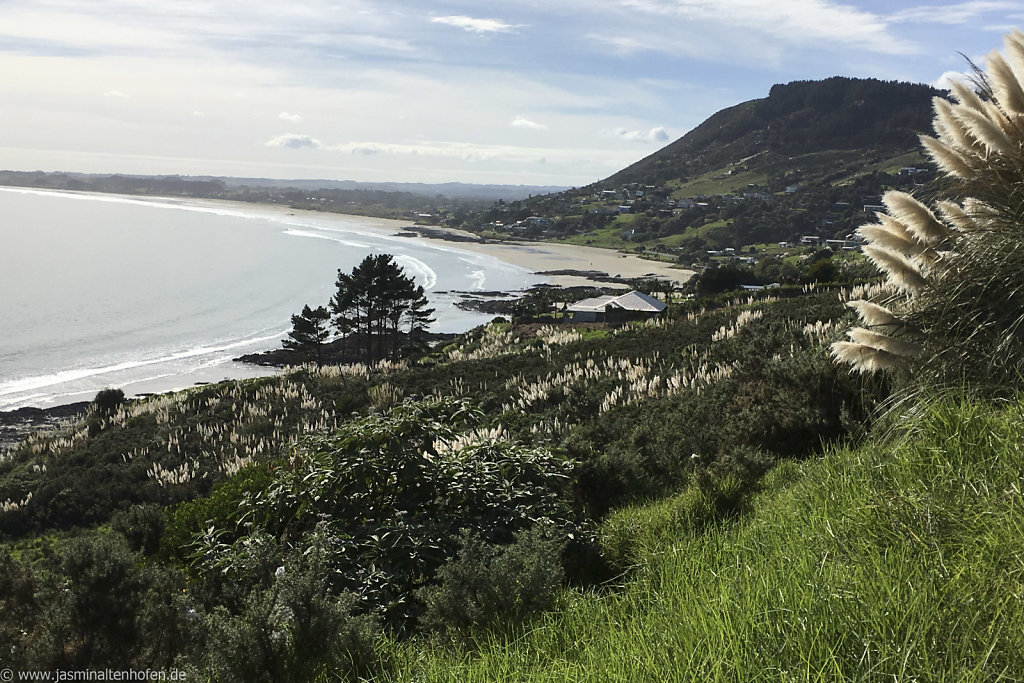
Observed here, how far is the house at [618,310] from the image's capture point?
50812 millimetres

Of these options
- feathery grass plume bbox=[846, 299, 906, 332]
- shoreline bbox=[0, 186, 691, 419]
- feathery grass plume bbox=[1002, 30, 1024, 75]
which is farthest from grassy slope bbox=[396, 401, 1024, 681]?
shoreline bbox=[0, 186, 691, 419]

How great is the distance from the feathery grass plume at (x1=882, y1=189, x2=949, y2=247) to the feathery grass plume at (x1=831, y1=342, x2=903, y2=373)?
0.97 meters

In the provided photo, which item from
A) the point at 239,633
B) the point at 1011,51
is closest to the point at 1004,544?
the point at 239,633

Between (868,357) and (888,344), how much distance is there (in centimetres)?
22

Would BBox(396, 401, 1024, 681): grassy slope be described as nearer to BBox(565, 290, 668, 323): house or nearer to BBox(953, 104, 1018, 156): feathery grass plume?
BBox(953, 104, 1018, 156): feathery grass plume

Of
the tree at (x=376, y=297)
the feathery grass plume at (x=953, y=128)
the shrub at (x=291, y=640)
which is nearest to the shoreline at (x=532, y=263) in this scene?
the tree at (x=376, y=297)

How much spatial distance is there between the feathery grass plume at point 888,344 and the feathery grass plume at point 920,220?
855 millimetres

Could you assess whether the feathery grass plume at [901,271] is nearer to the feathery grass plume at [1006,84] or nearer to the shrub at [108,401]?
the feathery grass plume at [1006,84]

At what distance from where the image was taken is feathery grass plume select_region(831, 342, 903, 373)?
20.1 ft

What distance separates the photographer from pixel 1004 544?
345cm

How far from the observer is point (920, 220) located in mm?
6254

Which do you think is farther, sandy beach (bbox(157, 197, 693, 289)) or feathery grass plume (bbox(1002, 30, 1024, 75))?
sandy beach (bbox(157, 197, 693, 289))

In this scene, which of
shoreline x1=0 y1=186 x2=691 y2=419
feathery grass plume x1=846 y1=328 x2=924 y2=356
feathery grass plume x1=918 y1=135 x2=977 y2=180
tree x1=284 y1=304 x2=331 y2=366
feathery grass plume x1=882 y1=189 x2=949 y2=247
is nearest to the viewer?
feathery grass plume x1=846 y1=328 x2=924 y2=356

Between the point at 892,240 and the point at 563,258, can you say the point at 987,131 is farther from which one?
the point at 563,258
